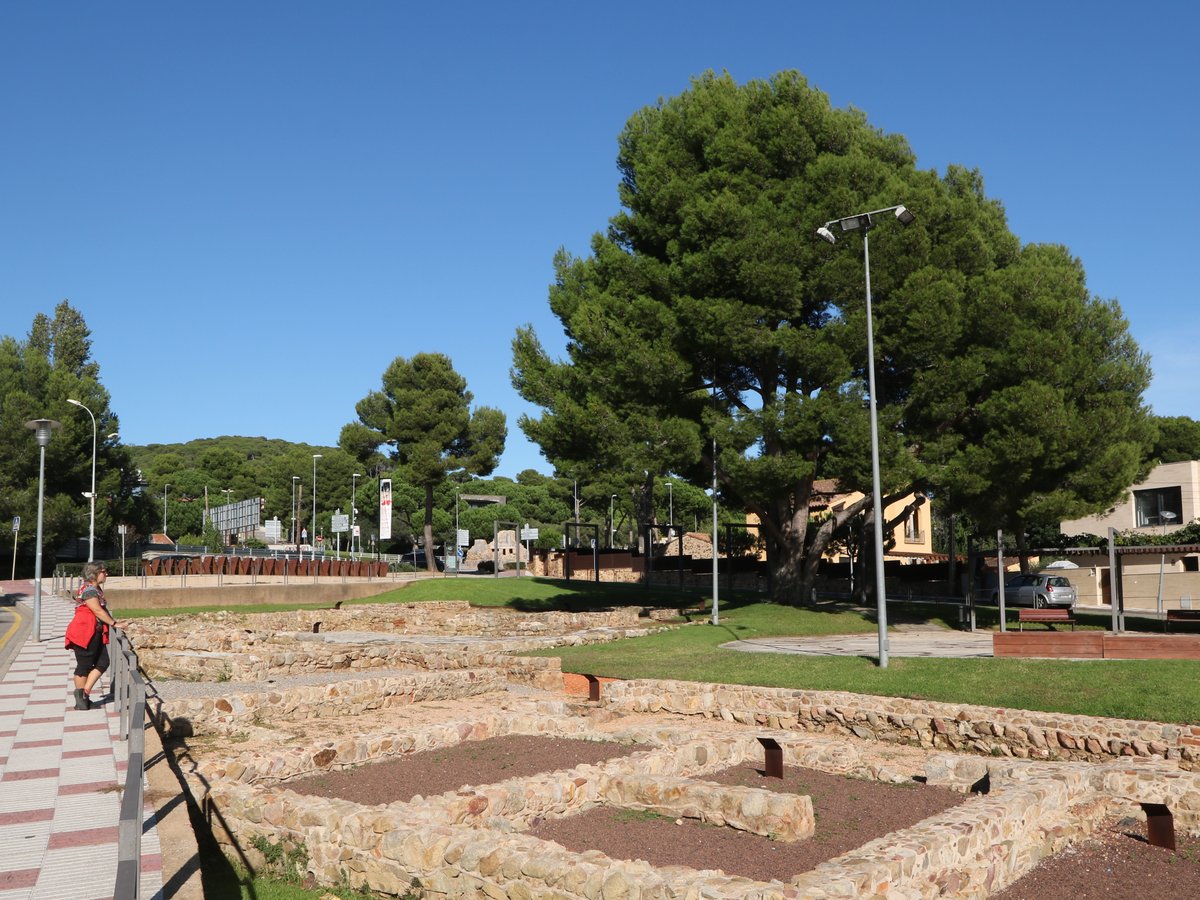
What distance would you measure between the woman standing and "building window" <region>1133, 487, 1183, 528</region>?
53.8 meters

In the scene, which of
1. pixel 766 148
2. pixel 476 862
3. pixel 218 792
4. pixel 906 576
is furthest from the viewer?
pixel 906 576

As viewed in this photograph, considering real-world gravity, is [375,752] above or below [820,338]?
below

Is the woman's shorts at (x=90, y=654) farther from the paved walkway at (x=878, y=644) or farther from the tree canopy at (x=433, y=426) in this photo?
the tree canopy at (x=433, y=426)

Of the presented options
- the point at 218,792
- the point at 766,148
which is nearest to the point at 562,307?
the point at 766,148

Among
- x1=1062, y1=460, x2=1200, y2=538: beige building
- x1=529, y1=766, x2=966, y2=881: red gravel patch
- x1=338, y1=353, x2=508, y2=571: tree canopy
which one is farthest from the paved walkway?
x1=338, y1=353, x2=508, y2=571: tree canopy

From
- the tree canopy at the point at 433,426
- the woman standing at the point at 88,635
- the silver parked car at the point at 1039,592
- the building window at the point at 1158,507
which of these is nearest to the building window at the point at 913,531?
the building window at the point at 1158,507

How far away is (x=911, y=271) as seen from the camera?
1193 inches

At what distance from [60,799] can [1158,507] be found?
2264 inches

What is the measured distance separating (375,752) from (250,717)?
3649 millimetres

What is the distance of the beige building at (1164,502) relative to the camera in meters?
51.4

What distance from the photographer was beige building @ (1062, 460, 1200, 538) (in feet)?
169

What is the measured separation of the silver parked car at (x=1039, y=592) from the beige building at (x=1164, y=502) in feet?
45.2

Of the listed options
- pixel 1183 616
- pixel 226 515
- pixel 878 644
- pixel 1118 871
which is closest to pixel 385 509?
pixel 226 515

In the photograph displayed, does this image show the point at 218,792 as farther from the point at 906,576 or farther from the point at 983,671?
the point at 906,576
